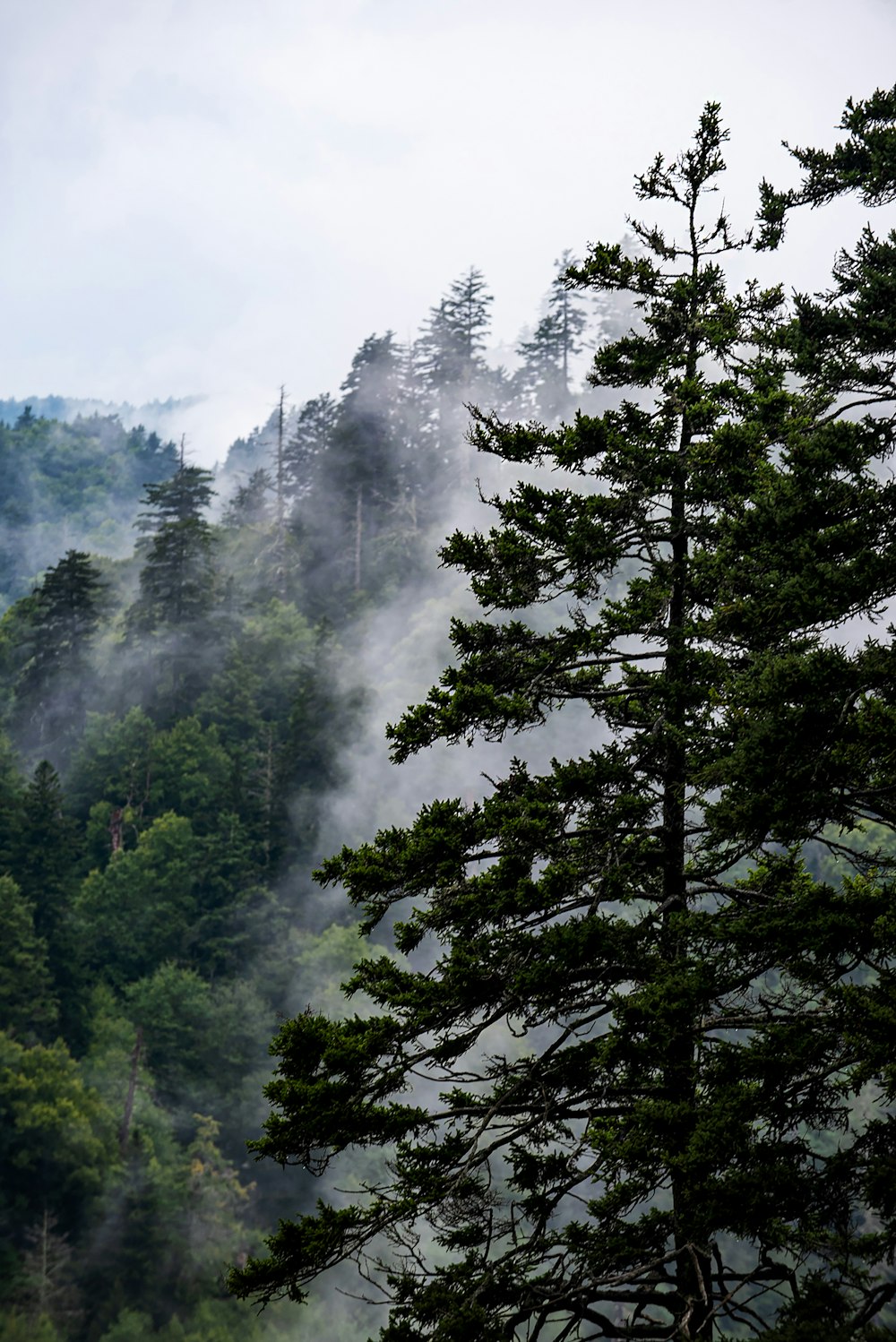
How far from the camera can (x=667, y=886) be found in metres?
10.5

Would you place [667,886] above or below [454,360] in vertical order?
below

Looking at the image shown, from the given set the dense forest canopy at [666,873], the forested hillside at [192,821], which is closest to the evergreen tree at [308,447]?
the forested hillside at [192,821]

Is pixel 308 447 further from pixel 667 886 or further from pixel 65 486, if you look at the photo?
pixel 667 886

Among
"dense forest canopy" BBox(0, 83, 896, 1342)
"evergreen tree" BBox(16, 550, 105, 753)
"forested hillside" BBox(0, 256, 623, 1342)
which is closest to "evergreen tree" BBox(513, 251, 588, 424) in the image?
"forested hillside" BBox(0, 256, 623, 1342)

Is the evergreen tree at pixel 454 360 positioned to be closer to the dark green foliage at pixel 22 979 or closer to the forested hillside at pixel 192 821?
the forested hillside at pixel 192 821

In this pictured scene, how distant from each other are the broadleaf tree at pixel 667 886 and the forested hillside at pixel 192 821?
3816 cm

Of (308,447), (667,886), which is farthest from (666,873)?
(308,447)

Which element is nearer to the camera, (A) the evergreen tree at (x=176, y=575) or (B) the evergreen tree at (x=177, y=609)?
(A) the evergreen tree at (x=176, y=575)

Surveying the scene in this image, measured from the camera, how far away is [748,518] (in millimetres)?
9867

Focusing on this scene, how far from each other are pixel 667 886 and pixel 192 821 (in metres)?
63.0

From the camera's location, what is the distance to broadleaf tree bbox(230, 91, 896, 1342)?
345 inches

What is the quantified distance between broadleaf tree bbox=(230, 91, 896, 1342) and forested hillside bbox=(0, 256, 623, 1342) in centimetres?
3816

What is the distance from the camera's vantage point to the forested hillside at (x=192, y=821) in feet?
171

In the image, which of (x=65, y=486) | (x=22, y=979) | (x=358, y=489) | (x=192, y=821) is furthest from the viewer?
(x=65, y=486)
